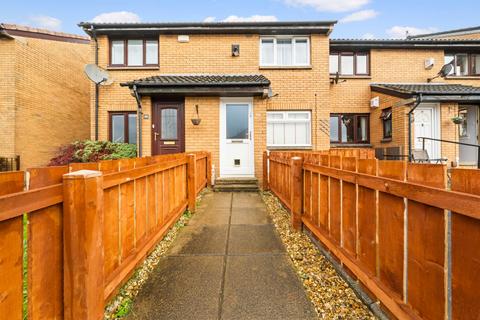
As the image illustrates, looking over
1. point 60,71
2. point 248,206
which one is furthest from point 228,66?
point 60,71

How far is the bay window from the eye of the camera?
1059 cm

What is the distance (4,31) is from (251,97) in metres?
9.10

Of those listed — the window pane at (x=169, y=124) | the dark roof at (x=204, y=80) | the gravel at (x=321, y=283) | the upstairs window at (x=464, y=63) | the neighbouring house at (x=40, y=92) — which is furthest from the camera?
the upstairs window at (x=464, y=63)

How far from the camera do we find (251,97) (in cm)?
816

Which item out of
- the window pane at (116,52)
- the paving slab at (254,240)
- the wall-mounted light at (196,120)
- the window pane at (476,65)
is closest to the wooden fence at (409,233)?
the paving slab at (254,240)

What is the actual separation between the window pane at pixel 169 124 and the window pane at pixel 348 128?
7.11 metres

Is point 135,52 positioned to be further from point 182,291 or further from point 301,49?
point 182,291

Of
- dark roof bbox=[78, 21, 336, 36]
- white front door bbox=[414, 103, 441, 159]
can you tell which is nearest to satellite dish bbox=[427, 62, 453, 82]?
white front door bbox=[414, 103, 441, 159]

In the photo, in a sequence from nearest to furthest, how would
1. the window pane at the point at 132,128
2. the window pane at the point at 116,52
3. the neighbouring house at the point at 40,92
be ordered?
the neighbouring house at the point at 40,92 → the window pane at the point at 132,128 → the window pane at the point at 116,52

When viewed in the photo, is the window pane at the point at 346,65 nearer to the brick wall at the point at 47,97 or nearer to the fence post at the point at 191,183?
the fence post at the point at 191,183

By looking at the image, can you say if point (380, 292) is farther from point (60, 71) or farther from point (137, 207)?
point (60, 71)

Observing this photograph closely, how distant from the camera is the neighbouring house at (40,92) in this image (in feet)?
28.4

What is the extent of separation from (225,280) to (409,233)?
1616 millimetres

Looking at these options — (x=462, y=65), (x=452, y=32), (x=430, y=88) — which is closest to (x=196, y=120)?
(x=430, y=88)
